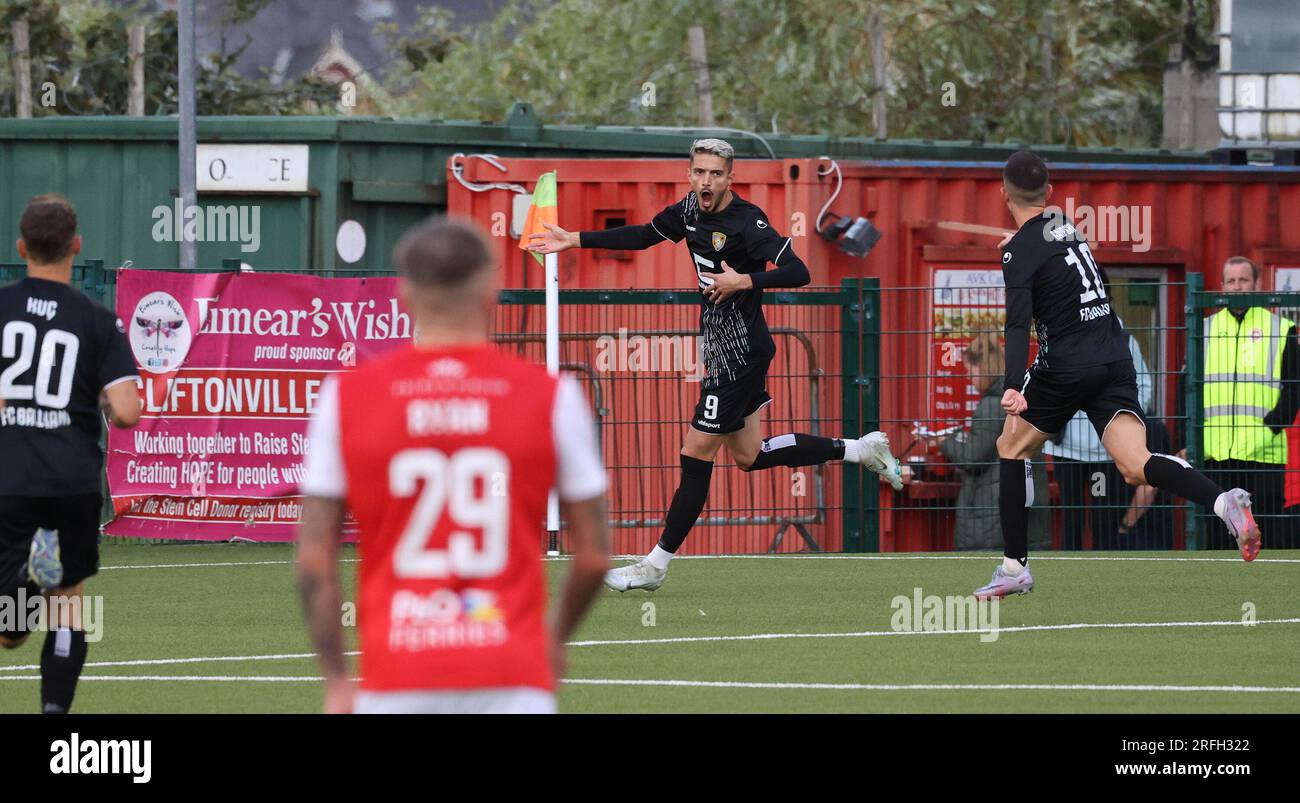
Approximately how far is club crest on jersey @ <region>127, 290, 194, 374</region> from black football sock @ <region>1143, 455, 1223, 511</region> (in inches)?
299

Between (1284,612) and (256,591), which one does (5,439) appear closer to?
(256,591)

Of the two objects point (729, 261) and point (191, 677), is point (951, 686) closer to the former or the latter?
point (191, 677)

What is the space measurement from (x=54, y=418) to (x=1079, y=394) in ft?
18.8

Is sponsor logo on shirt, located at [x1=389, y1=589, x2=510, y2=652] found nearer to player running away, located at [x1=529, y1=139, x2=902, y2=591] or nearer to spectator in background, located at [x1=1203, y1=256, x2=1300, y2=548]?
player running away, located at [x1=529, y1=139, x2=902, y2=591]

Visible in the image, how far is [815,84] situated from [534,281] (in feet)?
43.7

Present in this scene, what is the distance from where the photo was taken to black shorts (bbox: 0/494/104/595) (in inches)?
282

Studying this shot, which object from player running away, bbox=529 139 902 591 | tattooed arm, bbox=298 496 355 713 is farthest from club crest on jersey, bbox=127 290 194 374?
tattooed arm, bbox=298 496 355 713

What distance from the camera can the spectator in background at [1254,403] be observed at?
624 inches

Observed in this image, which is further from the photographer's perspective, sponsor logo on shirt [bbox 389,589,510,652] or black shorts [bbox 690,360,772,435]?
black shorts [bbox 690,360,772,435]

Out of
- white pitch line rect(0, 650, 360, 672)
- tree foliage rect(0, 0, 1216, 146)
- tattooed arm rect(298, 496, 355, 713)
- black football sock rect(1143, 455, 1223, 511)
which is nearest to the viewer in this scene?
tattooed arm rect(298, 496, 355, 713)

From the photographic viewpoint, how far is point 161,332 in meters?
15.4

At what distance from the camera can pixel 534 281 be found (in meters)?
18.0

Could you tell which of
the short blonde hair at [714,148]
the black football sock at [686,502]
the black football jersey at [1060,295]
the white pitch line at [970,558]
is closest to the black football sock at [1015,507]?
the black football jersey at [1060,295]
